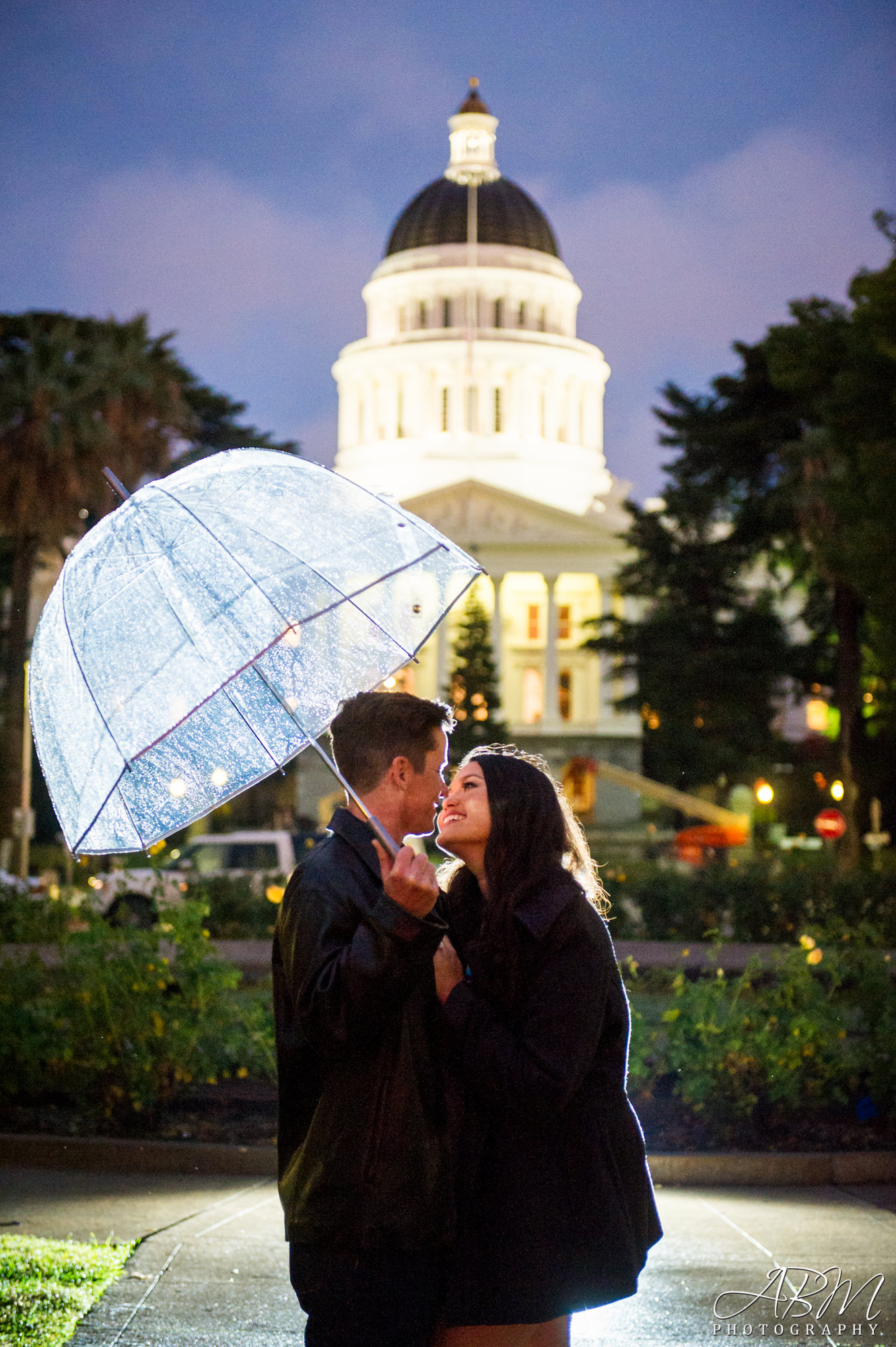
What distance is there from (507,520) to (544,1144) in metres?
72.5

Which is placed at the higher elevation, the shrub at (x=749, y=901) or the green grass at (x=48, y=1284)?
the shrub at (x=749, y=901)

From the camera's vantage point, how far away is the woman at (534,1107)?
A: 294cm

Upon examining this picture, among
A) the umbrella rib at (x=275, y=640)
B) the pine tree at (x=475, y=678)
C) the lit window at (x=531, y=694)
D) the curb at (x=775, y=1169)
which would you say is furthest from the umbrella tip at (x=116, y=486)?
the lit window at (x=531, y=694)

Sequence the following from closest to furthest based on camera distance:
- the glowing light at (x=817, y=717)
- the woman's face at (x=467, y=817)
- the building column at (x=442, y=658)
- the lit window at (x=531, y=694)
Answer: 1. the woman's face at (x=467, y=817)
2. the glowing light at (x=817, y=717)
3. the building column at (x=442, y=658)
4. the lit window at (x=531, y=694)

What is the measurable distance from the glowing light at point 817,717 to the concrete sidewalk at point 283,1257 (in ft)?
203

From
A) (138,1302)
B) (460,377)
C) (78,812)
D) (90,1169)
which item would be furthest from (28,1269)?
(460,377)

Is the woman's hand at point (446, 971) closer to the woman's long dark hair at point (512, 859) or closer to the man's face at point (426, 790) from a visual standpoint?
the woman's long dark hair at point (512, 859)

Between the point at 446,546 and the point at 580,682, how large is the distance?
80.9 m

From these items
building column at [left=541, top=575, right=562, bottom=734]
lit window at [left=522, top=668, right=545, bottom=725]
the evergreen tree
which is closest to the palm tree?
the evergreen tree

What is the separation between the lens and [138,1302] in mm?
5523

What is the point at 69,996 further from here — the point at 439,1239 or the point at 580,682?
the point at 580,682

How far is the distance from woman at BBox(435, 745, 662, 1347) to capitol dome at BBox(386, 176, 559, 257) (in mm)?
94155

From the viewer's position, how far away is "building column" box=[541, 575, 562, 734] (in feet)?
254

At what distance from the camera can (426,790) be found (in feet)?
10.7
